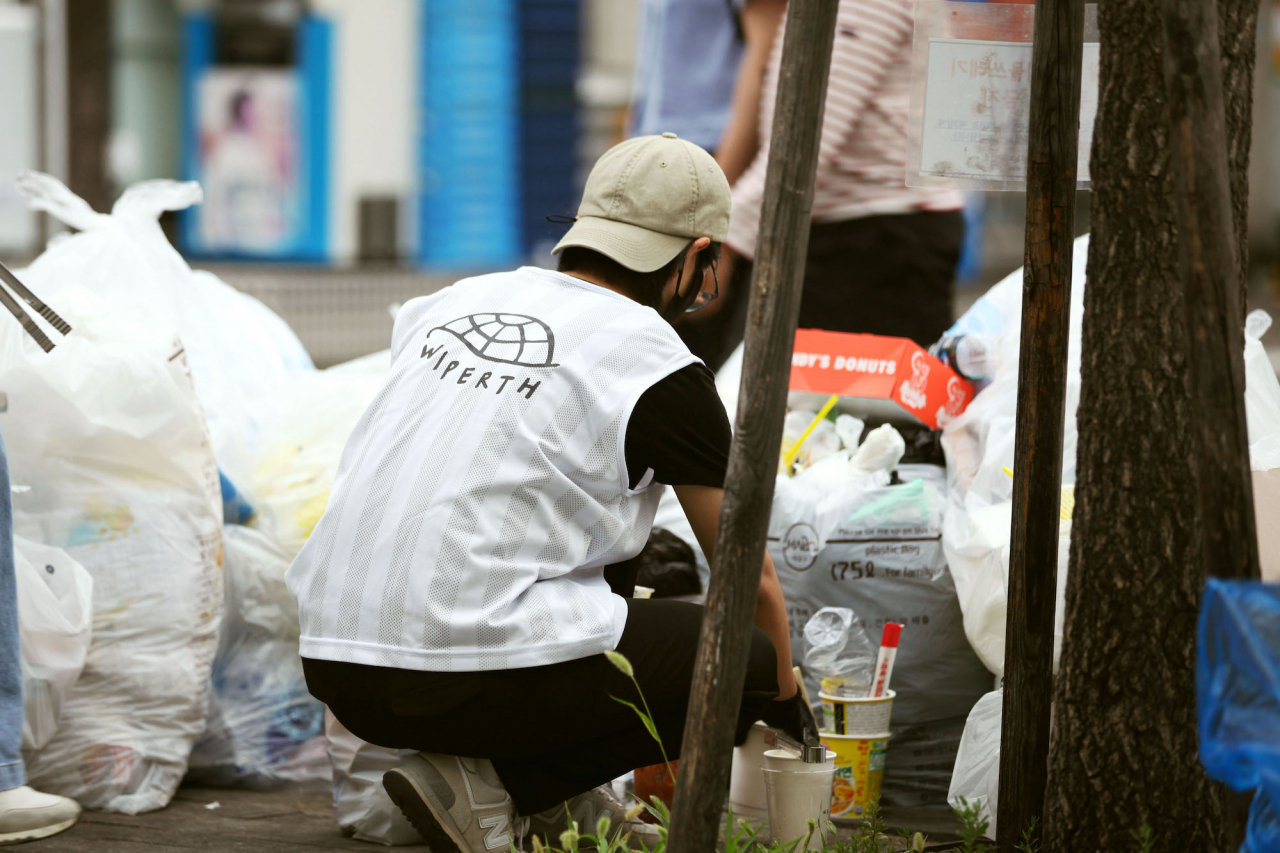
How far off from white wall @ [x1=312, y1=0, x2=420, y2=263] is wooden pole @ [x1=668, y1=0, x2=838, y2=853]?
14.0m

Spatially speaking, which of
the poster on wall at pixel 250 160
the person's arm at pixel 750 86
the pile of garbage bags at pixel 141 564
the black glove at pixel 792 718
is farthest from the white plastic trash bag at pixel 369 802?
the poster on wall at pixel 250 160

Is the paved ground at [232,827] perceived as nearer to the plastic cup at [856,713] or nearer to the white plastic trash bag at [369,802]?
the white plastic trash bag at [369,802]

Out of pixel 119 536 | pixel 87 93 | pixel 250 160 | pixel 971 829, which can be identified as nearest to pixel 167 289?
pixel 119 536

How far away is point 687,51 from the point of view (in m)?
4.17

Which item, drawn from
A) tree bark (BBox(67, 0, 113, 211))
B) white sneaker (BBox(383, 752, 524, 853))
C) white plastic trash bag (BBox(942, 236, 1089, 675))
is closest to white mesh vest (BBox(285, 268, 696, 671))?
white sneaker (BBox(383, 752, 524, 853))

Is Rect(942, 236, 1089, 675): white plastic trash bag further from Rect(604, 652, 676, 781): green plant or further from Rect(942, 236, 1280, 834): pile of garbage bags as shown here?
Rect(604, 652, 676, 781): green plant

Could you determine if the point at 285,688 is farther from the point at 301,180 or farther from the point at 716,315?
the point at 301,180

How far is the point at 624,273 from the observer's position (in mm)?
2350

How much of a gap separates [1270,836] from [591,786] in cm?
110

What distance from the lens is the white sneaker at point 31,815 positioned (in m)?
2.49

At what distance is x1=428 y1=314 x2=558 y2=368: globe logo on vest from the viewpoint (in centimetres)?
219

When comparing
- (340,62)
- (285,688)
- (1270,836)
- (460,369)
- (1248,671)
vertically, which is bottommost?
(285,688)

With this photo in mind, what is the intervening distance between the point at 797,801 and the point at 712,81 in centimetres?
246

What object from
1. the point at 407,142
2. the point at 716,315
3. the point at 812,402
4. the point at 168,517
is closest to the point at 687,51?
A: the point at 716,315
